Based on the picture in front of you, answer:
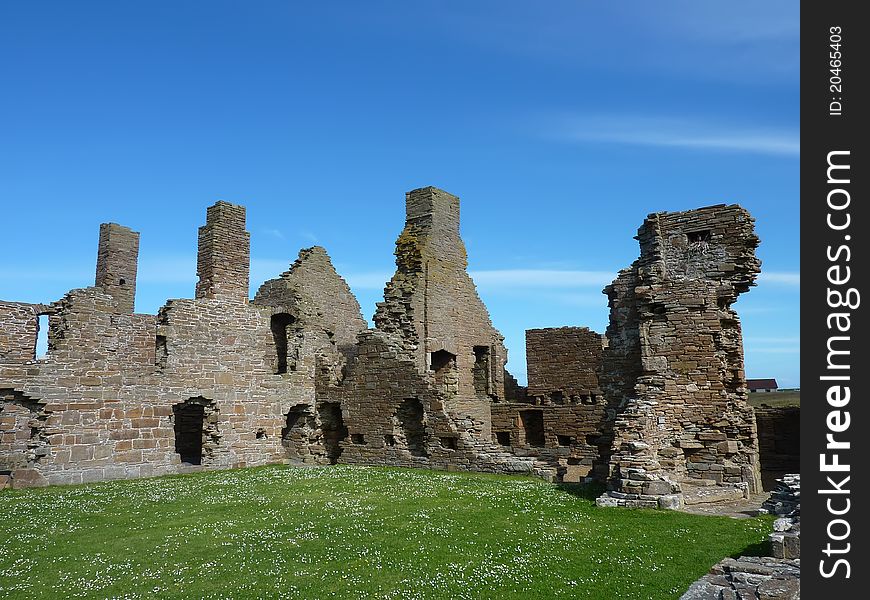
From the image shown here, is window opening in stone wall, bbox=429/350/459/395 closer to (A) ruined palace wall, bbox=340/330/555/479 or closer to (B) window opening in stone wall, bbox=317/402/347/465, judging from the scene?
(A) ruined palace wall, bbox=340/330/555/479

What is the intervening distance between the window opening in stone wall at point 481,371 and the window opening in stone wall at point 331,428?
5.37m

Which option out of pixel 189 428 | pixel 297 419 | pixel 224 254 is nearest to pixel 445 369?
pixel 297 419

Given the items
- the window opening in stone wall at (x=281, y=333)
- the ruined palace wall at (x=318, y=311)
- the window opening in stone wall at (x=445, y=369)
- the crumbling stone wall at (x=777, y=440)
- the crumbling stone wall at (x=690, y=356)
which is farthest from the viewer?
the window opening in stone wall at (x=281, y=333)

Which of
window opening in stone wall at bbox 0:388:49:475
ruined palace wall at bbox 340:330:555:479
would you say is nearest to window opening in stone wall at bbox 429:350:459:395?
ruined palace wall at bbox 340:330:555:479

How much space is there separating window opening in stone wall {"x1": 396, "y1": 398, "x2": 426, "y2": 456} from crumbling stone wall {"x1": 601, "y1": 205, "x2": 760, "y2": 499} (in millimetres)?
6231

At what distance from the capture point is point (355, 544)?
30.7 feet

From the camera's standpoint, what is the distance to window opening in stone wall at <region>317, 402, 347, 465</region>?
21.4 m

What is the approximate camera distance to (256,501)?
1318 cm

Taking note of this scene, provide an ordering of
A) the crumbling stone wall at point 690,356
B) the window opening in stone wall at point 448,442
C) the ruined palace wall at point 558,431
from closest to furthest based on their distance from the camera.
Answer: the crumbling stone wall at point 690,356 → the window opening in stone wall at point 448,442 → the ruined palace wall at point 558,431

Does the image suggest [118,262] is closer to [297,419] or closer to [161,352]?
[161,352]

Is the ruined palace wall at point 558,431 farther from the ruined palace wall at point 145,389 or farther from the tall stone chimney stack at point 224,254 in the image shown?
the tall stone chimney stack at point 224,254

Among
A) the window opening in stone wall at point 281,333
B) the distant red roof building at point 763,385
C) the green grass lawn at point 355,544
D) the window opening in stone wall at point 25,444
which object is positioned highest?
the window opening in stone wall at point 281,333

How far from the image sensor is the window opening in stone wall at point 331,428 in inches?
841

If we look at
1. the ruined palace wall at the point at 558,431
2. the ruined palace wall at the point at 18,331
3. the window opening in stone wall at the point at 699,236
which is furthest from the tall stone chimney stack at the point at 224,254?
the window opening in stone wall at the point at 699,236
